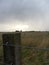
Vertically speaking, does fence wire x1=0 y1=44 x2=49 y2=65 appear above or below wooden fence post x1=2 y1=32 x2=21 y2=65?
below

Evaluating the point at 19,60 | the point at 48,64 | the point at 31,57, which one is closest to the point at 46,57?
the point at 31,57

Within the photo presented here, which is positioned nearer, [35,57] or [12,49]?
[12,49]

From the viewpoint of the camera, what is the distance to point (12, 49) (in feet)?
10.1

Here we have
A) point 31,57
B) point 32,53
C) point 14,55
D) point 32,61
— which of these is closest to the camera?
point 14,55

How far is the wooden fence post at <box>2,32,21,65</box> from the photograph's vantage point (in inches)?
119

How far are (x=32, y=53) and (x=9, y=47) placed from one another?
11.9 ft

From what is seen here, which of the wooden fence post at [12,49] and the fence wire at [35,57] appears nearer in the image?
the wooden fence post at [12,49]

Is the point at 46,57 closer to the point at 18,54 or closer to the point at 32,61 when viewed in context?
the point at 32,61

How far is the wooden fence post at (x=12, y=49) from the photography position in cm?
302

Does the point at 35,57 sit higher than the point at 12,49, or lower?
lower

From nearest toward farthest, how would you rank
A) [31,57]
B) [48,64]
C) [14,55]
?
[14,55], [48,64], [31,57]

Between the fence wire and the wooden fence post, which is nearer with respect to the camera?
the wooden fence post

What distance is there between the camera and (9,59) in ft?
10.1

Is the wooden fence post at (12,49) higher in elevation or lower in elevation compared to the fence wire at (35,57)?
higher
